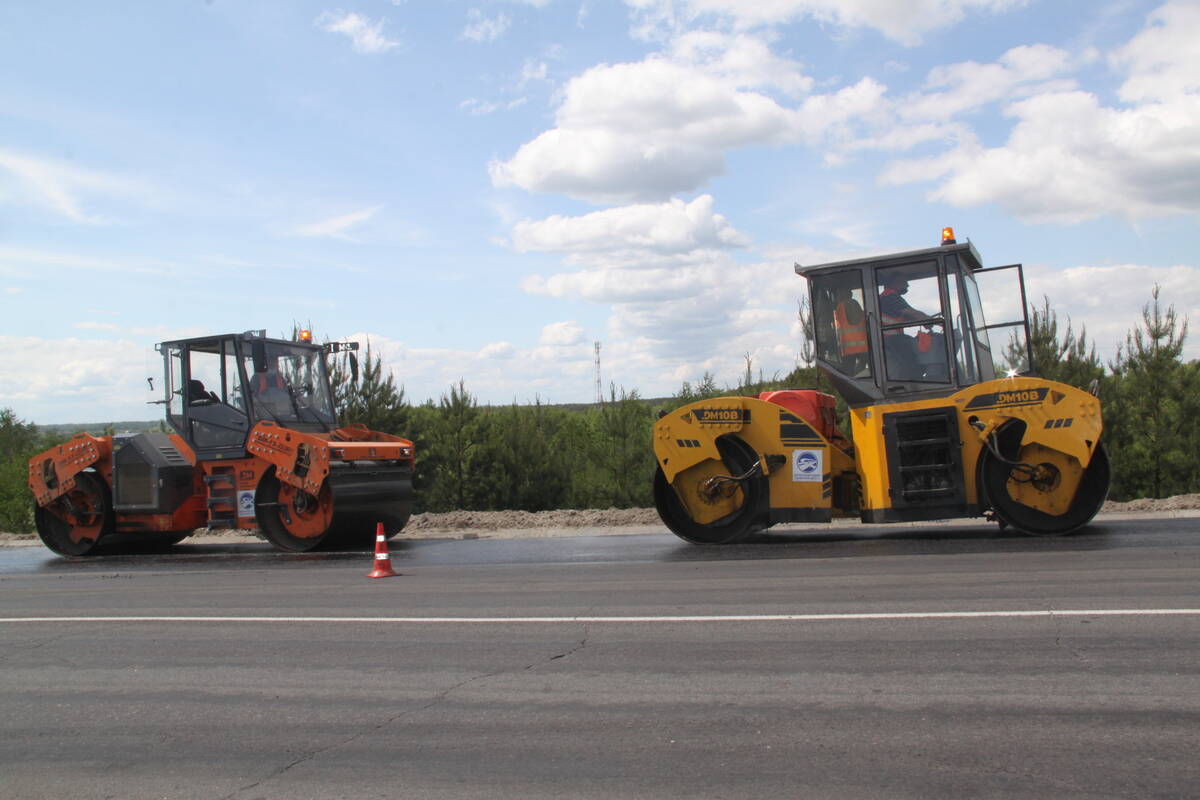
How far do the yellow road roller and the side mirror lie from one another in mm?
5588

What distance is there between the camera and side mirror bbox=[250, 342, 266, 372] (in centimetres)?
1334

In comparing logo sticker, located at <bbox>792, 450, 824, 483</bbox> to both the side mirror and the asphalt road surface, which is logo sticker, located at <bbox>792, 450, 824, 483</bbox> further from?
the side mirror

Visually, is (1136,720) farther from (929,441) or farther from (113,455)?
(113,455)

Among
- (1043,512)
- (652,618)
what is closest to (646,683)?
(652,618)

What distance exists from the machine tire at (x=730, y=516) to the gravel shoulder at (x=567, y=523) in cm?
202

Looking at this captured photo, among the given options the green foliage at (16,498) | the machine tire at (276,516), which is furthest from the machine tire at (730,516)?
the green foliage at (16,498)

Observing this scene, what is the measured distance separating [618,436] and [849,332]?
14134 millimetres

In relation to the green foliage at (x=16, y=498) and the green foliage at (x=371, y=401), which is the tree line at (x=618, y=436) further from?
the green foliage at (x=16, y=498)

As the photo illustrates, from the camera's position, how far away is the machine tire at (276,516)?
13.4 metres

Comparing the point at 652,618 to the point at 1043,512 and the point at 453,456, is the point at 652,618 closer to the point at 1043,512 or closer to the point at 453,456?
the point at 1043,512

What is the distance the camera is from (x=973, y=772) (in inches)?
154

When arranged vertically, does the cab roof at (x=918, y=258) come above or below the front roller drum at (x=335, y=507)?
above

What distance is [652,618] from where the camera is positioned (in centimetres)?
711

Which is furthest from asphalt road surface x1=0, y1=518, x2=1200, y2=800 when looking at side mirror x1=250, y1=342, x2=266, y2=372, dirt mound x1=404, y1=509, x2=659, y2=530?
dirt mound x1=404, y1=509, x2=659, y2=530
